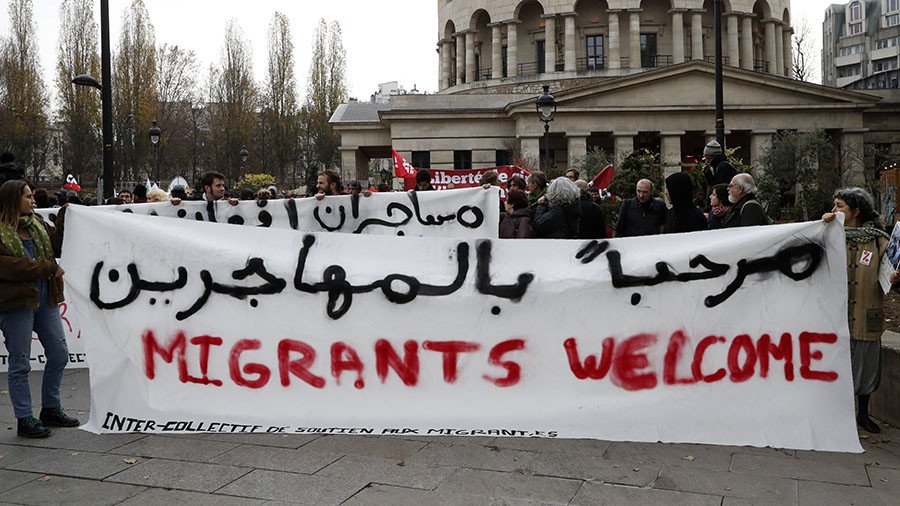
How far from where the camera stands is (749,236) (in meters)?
5.24

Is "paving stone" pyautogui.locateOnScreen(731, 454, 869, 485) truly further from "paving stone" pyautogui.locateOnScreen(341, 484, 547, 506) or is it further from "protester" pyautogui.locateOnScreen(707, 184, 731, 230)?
"protester" pyautogui.locateOnScreen(707, 184, 731, 230)

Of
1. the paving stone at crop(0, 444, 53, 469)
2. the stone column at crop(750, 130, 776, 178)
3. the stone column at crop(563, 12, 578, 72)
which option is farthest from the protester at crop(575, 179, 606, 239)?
the stone column at crop(563, 12, 578, 72)

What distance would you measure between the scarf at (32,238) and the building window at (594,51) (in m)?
56.3

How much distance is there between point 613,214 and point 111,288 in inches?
458

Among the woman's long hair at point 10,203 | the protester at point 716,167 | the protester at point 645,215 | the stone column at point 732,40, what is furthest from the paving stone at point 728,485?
the stone column at point 732,40

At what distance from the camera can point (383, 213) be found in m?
8.56

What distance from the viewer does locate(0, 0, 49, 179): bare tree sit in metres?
55.8

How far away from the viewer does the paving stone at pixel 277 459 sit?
4793mm

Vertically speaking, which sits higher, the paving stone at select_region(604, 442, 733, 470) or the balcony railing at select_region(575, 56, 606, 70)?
the balcony railing at select_region(575, 56, 606, 70)

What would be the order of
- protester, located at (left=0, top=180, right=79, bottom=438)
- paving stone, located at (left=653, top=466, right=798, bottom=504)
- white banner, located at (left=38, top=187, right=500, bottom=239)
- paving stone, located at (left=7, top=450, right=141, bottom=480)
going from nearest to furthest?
paving stone, located at (left=653, top=466, right=798, bottom=504), paving stone, located at (left=7, top=450, right=141, bottom=480), protester, located at (left=0, top=180, right=79, bottom=438), white banner, located at (left=38, top=187, right=500, bottom=239)

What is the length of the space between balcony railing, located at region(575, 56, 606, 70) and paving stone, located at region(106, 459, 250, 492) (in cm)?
5631

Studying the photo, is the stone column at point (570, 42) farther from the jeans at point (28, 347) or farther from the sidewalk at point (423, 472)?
the jeans at point (28, 347)

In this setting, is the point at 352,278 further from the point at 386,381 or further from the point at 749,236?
the point at 749,236

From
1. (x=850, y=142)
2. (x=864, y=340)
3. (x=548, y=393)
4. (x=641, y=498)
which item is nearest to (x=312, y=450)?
(x=548, y=393)
